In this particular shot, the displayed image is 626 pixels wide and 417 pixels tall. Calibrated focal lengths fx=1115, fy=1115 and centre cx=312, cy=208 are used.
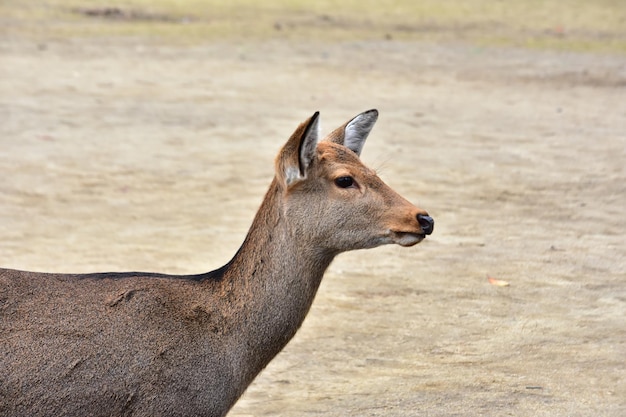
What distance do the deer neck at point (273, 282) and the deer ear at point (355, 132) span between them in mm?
537

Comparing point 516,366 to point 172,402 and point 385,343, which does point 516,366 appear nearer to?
point 385,343

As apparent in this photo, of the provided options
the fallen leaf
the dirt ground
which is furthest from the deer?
the fallen leaf

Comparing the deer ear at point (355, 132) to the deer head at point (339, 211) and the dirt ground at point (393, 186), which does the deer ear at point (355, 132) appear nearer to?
the deer head at point (339, 211)

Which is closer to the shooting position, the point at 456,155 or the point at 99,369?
the point at 99,369

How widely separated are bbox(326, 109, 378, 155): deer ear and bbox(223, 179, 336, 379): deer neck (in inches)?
21.2

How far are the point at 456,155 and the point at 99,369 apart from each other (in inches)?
336

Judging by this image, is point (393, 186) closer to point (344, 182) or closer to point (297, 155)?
point (344, 182)

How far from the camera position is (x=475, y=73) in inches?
727

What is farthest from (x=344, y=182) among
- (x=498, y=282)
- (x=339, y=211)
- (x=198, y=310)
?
(x=498, y=282)

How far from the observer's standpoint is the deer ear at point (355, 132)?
5547 millimetres

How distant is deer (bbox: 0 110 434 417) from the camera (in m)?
4.57

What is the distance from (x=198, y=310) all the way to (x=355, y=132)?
4.17 feet

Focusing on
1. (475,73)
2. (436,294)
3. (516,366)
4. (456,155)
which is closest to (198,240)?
(436,294)

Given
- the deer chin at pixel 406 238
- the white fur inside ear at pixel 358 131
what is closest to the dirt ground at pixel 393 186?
the deer chin at pixel 406 238
